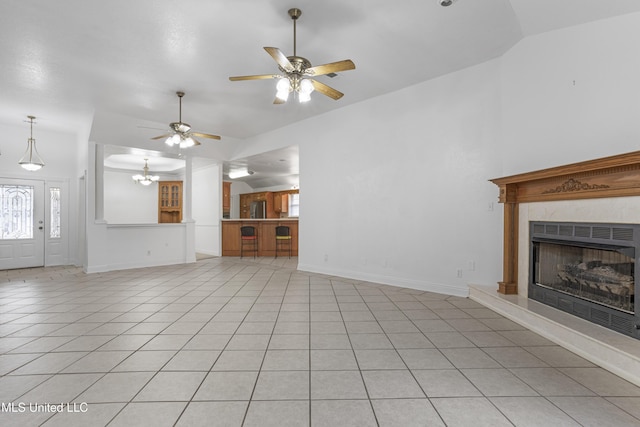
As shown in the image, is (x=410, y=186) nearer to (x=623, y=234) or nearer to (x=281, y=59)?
(x=623, y=234)

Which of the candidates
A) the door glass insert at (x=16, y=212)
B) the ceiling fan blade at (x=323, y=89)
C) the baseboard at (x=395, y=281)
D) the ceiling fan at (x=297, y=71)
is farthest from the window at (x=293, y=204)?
the ceiling fan at (x=297, y=71)

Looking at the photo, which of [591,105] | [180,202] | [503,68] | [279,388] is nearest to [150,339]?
[279,388]

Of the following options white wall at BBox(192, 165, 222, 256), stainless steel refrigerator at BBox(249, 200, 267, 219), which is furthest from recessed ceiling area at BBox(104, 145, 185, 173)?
stainless steel refrigerator at BBox(249, 200, 267, 219)

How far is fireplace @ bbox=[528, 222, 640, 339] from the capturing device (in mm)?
2377

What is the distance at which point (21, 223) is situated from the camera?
656cm

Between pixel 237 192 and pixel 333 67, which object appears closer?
pixel 333 67

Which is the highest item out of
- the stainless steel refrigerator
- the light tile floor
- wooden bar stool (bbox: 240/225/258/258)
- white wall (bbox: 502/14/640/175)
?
white wall (bbox: 502/14/640/175)

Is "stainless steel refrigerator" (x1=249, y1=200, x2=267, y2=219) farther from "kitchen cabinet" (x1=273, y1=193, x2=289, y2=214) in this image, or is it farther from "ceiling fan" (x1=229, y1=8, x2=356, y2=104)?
"ceiling fan" (x1=229, y1=8, x2=356, y2=104)

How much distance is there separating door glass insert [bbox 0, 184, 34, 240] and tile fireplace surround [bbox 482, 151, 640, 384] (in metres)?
8.90

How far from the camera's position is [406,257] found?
468 centimetres

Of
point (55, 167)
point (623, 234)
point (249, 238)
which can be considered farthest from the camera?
point (249, 238)

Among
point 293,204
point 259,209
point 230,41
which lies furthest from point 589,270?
point 259,209

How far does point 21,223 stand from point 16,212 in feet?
0.83

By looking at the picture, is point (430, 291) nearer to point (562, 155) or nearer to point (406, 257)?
point (406, 257)
